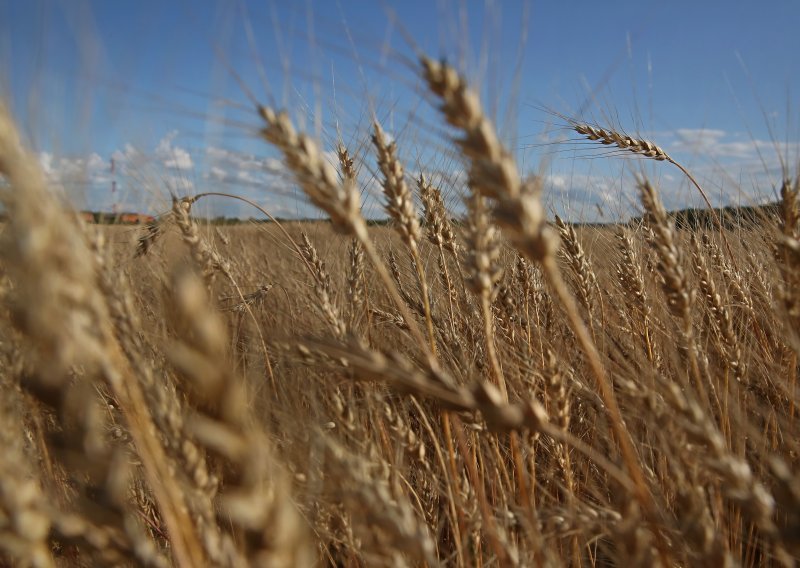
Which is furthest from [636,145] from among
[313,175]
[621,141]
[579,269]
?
[313,175]

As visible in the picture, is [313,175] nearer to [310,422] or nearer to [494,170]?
[494,170]

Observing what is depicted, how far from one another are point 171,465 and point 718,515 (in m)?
1.09

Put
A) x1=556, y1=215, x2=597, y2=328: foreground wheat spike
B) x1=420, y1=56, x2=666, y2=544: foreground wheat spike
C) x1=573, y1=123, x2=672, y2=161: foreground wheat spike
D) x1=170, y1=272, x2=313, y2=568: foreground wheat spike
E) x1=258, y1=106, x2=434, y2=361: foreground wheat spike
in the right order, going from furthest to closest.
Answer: x1=573, y1=123, x2=672, y2=161: foreground wheat spike < x1=556, y1=215, x2=597, y2=328: foreground wheat spike < x1=258, y1=106, x2=434, y2=361: foreground wheat spike < x1=420, y1=56, x2=666, y2=544: foreground wheat spike < x1=170, y1=272, x2=313, y2=568: foreground wheat spike

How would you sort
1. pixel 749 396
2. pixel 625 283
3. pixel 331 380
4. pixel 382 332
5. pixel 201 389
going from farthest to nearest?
pixel 382 332
pixel 625 283
pixel 749 396
pixel 331 380
pixel 201 389

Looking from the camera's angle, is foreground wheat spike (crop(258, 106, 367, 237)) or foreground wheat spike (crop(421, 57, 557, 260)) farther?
foreground wheat spike (crop(258, 106, 367, 237))

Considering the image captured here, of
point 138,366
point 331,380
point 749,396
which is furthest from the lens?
point 749,396

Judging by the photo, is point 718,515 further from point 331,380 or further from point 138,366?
point 138,366

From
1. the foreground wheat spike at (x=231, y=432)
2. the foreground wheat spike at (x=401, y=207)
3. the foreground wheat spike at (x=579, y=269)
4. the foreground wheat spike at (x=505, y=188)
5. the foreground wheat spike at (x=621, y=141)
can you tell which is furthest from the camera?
the foreground wheat spike at (x=621, y=141)

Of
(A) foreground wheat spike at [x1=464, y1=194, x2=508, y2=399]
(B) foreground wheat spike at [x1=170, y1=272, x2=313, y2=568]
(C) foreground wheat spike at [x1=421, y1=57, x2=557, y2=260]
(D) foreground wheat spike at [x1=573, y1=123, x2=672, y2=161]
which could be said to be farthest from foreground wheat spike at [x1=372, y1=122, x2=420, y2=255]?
(D) foreground wheat spike at [x1=573, y1=123, x2=672, y2=161]

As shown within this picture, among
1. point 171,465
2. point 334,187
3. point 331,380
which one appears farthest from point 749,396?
point 171,465

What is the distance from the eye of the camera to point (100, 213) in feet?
4.50

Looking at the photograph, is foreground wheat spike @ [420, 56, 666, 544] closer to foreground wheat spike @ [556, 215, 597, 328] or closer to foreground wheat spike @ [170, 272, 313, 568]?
foreground wheat spike @ [170, 272, 313, 568]

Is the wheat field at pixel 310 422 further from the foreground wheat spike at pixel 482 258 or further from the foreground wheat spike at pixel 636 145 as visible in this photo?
the foreground wheat spike at pixel 636 145

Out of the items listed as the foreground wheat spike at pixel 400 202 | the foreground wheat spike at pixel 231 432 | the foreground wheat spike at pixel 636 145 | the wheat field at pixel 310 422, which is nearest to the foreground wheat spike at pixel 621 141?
the foreground wheat spike at pixel 636 145
